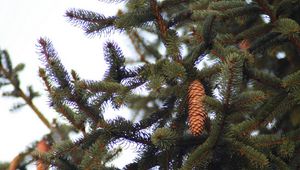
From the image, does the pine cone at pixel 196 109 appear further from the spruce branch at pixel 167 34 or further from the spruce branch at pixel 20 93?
the spruce branch at pixel 20 93

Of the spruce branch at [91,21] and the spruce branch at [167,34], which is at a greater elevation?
the spruce branch at [91,21]

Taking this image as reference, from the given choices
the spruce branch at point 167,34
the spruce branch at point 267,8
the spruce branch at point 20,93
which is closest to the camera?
the spruce branch at point 167,34

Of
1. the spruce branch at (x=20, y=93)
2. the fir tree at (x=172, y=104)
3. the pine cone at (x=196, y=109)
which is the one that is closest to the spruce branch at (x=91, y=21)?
the fir tree at (x=172, y=104)

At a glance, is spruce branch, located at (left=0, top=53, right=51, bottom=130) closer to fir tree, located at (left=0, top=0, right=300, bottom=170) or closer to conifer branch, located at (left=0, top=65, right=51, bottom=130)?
conifer branch, located at (left=0, top=65, right=51, bottom=130)

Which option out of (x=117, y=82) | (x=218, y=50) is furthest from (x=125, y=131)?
(x=218, y=50)

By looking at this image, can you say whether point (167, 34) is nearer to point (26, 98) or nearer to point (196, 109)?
point (196, 109)

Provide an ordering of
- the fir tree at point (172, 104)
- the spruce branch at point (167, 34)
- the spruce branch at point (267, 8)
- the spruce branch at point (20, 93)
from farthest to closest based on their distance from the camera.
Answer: the spruce branch at point (20, 93) < the spruce branch at point (267, 8) < the spruce branch at point (167, 34) < the fir tree at point (172, 104)

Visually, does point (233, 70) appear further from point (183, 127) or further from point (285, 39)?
point (285, 39)

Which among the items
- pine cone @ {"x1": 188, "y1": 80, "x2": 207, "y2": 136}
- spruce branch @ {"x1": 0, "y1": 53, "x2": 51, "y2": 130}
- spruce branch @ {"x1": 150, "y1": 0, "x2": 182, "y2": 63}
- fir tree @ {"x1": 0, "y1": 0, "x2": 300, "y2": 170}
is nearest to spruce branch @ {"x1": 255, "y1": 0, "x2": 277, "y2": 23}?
fir tree @ {"x1": 0, "y1": 0, "x2": 300, "y2": 170}
